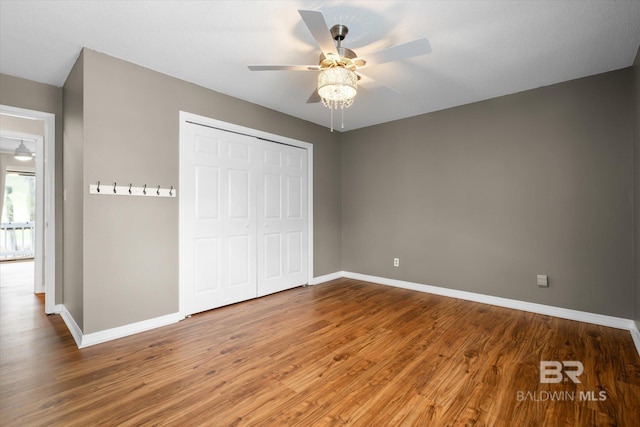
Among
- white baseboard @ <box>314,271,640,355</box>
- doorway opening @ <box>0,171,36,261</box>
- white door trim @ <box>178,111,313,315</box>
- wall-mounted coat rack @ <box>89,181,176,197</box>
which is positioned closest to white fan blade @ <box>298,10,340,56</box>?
white door trim @ <box>178,111,313,315</box>

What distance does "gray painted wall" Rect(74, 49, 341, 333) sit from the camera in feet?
8.31

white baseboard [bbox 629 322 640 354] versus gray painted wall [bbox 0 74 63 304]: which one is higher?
gray painted wall [bbox 0 74 63 304]

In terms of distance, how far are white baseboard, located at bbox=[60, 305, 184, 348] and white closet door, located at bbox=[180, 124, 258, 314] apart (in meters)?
0.22

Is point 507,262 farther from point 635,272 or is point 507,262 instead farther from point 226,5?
point 226,5

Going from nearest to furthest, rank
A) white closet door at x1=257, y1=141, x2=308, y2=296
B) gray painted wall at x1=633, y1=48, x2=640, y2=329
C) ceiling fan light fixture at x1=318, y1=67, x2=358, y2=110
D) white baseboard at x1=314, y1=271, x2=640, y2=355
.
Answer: ceiling fan light fixture at x1=318, y1=67, x2=358, y2=110
gray painted wall at x1=633, y1=48, x2=640, y2=329
white baseboard at x1=314, y1=271, x2=640, y2=355
white closet door at x1=257, y1=141, x2=308, y2=296

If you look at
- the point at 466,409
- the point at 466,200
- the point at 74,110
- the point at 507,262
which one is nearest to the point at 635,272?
the point at 507,262

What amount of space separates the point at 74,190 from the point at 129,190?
1.92ft

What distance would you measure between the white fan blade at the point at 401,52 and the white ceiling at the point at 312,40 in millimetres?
277

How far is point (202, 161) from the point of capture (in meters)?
3.30

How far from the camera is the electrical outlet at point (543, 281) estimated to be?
3238 millimetres
